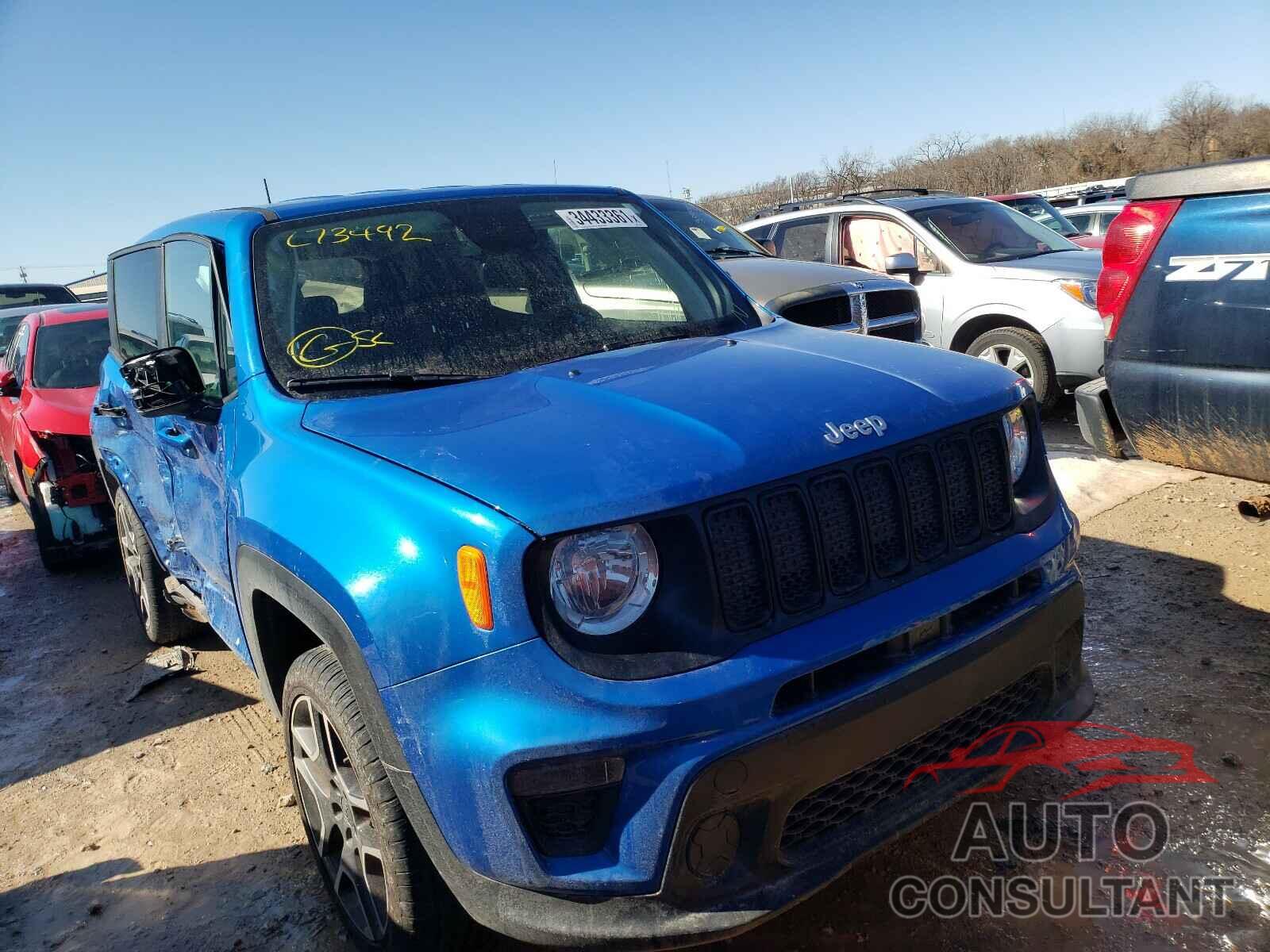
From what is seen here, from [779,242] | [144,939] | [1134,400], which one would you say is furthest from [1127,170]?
[144,939]

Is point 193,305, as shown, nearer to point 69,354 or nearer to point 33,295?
point 69,354

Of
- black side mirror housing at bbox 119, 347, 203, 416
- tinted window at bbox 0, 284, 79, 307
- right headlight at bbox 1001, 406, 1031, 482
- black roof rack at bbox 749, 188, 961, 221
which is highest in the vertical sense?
Result: tinted window at bbox 0, 284, 79, 307

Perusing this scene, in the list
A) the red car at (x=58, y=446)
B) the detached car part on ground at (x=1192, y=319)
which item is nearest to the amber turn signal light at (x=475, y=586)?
the detached car part on ground at (x=1192, y=319)

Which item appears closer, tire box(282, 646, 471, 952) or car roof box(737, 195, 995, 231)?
tire box(282, 646, 471, 952)

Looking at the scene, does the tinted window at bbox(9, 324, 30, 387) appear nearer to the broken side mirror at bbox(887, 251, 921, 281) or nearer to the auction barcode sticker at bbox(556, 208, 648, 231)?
the auction barcode sticker at bbox(556, 208, 648, 231)

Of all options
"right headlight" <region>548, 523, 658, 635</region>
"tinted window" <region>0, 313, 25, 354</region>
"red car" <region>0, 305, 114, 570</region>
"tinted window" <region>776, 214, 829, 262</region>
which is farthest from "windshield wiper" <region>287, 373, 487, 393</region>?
"tinted window" <region>0, 313, 25, 354</region>

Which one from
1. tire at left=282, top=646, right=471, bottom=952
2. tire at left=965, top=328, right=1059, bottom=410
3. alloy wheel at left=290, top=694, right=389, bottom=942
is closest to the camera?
tire at left=282, top=646, right=471, bottom=952

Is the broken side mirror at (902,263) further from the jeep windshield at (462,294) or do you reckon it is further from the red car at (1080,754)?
the red car at (1080,754)

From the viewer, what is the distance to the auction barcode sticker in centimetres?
352

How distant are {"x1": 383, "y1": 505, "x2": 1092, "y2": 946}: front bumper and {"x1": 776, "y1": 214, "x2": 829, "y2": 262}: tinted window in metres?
7.37

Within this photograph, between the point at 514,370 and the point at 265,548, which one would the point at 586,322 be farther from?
the point at 265,548

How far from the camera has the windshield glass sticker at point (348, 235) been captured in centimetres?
308

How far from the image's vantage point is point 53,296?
13156 mm

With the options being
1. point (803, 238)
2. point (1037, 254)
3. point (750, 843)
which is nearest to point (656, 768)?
point (750, 843)
